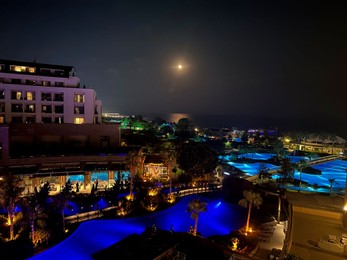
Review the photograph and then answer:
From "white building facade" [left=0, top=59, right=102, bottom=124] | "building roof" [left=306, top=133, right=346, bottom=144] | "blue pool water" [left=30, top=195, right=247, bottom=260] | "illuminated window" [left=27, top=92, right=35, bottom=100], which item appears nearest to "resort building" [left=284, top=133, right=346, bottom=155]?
"building roof" [left=306, top=133, right=346, bottom=144]

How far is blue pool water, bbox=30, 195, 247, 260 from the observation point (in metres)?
17.8

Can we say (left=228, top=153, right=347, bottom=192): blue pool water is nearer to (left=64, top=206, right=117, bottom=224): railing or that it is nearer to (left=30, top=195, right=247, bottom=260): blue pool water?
(left=30, top=195, right=247, bottom=260): blue pool water

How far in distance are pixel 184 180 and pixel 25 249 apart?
68.2 ft

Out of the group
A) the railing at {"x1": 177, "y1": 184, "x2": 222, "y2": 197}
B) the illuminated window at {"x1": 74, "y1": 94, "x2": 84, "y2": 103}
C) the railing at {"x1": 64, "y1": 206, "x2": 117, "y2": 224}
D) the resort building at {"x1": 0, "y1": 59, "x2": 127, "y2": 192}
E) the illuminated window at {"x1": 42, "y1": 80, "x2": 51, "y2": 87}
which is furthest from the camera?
the illuminated window at {"x1": 74, "y1": 94, "x2": 84, "y2": 103}

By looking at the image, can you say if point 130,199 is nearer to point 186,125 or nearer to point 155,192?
point 155,192

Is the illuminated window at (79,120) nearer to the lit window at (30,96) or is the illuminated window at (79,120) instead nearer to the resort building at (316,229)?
the lit window at (30,96)

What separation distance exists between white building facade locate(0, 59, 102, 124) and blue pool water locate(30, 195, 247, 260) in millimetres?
22824

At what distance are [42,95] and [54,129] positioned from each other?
268 inches

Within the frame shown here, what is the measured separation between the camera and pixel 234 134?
122 meters

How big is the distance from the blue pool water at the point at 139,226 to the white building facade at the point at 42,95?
2282 centimetres

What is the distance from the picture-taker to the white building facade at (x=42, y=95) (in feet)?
123

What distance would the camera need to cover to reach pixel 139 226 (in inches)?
882

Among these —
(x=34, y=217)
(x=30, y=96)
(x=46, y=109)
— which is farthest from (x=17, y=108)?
(x=34, y=217)

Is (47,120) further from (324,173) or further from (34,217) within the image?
(324,173)
